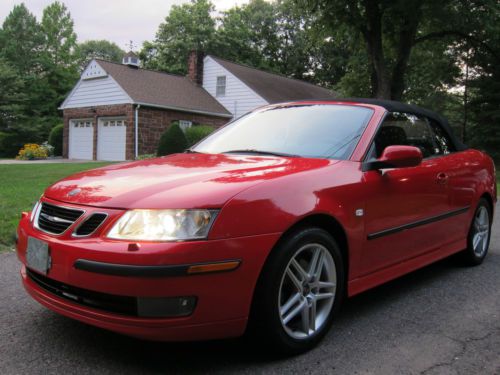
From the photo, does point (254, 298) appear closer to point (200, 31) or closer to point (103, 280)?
point (103, 280)

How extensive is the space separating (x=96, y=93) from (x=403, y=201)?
22.3 meters

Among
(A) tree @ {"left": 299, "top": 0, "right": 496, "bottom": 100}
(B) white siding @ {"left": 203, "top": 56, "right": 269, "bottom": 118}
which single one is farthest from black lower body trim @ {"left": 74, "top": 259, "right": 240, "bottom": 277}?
(B) white siding @ {"left": 203, "top": 56, "right": 269, "bottom": 118}

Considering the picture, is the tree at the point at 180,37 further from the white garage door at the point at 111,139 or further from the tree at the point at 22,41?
the white garage door at the point at 111,139

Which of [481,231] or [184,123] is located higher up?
[184,123]

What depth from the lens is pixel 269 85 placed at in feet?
92.3

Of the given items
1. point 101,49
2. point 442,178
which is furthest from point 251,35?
point 442,178

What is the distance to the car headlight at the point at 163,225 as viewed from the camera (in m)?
2.28

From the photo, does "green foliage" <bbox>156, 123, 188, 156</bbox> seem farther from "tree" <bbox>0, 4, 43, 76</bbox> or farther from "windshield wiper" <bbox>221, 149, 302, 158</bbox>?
"tree" <bbox>0, 4, 43, 76</bbox>

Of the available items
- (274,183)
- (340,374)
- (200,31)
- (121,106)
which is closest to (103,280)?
(274,183)

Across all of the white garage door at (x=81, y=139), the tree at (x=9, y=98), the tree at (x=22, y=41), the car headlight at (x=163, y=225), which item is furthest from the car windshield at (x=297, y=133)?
the tree at (x=22, y=41)

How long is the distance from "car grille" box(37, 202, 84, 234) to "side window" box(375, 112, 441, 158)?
2105 mm

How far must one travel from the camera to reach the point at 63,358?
257 cm

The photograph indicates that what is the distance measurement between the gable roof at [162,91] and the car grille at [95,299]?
776 inches

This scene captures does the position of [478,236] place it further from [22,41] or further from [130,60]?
[22,41]
